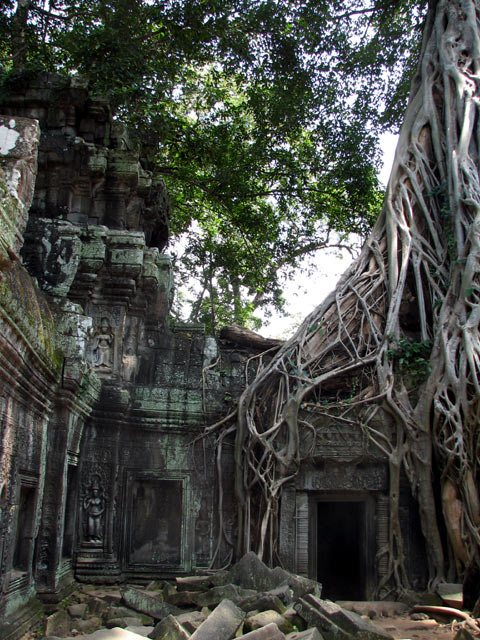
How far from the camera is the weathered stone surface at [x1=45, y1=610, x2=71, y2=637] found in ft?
12.5

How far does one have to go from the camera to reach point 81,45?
794cm

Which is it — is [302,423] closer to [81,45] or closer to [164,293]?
[164,293]

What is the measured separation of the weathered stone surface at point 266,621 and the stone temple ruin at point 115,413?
1.30 metres

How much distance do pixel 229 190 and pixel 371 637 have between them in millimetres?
7550

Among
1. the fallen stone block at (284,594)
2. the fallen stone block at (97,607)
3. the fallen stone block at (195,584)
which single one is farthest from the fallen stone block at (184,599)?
the fallen stone block at (284,594)

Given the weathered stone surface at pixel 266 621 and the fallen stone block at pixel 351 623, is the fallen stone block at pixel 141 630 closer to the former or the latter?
the weathered stone surface at pixel 266 621

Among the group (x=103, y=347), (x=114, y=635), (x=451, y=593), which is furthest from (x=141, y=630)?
(x=103, y=347)

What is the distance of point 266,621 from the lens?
365 cm

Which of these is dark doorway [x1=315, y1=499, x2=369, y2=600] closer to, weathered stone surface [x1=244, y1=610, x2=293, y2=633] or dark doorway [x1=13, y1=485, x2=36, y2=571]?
weathered stone surface [x1=244, y1=610, x2=293, y2=633]

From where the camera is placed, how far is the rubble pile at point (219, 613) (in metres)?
3.38

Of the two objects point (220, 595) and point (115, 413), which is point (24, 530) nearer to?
point (220, 595)

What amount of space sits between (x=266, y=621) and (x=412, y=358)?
3131 mm

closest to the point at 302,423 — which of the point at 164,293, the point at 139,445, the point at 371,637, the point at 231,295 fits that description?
the point at 139,445

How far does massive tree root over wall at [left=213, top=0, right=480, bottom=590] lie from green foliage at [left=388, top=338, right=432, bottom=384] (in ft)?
0.03
